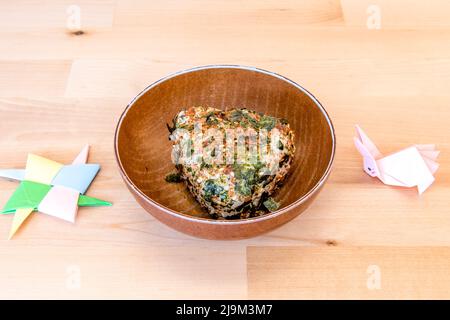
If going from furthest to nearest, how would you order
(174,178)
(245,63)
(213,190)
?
(245,63) → (174,178) → (213,190)

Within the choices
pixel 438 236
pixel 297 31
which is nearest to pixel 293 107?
pixel 438 236

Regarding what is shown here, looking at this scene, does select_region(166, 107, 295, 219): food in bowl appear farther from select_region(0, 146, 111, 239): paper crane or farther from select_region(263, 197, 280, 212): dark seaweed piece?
select_region(0, 146, 111, 239): paper crane

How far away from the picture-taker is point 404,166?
1103 mm

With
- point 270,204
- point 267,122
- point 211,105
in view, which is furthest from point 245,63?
point 270,204

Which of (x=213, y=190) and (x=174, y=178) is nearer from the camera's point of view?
(x=213, y=190)

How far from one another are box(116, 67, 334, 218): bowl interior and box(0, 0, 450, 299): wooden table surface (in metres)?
0.07

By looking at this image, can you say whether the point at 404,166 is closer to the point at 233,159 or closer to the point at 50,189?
the point at 233,159

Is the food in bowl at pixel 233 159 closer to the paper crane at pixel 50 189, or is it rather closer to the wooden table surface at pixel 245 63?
the wooden table surface at pixel 245 63

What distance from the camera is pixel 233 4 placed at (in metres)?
1.62

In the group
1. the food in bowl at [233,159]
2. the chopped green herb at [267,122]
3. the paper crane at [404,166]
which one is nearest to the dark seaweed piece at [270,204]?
the food in bowl at [233,159]

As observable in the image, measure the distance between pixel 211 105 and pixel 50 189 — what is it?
0.40m

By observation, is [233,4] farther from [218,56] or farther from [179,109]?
[179,109]

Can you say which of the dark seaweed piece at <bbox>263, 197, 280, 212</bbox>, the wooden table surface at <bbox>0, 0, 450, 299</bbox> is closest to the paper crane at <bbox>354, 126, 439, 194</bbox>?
the wooden table surface at <bbox>0, 0, 450, 299</bbox>

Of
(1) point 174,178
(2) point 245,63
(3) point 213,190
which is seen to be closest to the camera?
(3) point 213,190
